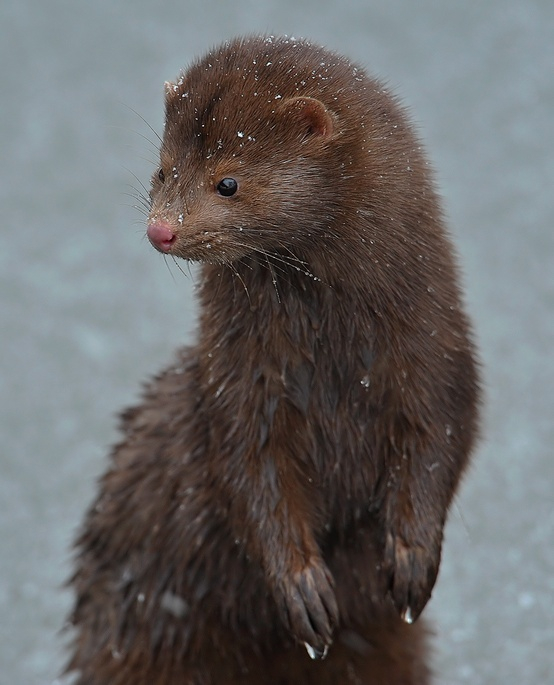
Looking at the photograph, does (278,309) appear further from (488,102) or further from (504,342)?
(488,102)

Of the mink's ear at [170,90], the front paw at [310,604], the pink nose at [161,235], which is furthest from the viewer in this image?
the front paw at [310,604]

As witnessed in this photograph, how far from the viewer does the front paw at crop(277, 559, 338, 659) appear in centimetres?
377

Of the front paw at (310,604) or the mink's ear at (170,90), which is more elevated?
the mink's ear at (170,90)

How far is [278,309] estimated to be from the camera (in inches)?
144

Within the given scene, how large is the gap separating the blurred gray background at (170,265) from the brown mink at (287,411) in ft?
1.87

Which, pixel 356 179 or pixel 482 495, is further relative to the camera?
pixel 482 495

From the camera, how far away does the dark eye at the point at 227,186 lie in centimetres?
331

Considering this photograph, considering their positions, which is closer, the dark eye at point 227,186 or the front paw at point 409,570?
the dark eye at point 227,186

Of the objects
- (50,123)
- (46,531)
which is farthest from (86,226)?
(46,531)

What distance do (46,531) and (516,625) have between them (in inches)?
79.1

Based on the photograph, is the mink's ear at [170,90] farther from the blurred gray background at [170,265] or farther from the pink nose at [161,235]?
the blurred gray background at [170,265]

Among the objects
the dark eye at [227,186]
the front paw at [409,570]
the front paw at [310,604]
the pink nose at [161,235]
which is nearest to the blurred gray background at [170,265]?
the front paw at [409,570]

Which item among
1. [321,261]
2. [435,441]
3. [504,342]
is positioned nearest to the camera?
[321,261]

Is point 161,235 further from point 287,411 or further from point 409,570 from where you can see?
point 409,570
